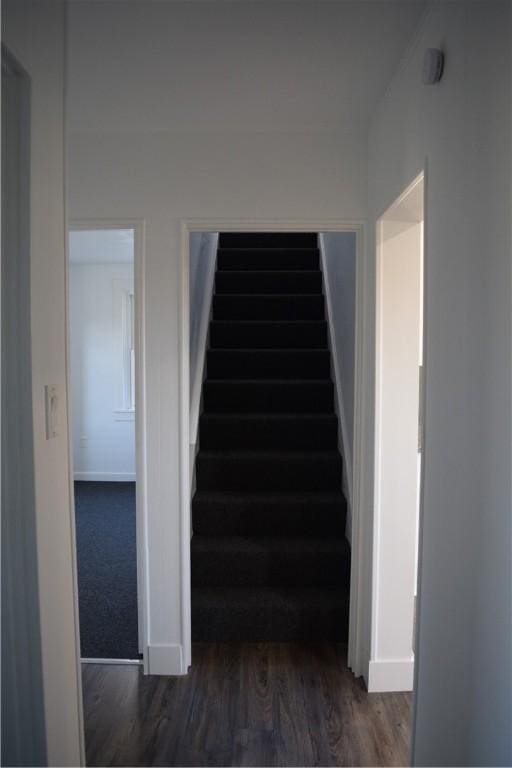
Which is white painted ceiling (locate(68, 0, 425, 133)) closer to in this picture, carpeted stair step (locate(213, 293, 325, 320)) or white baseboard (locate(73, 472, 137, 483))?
carpeted stair step (locate(213, 293, 325, 320))

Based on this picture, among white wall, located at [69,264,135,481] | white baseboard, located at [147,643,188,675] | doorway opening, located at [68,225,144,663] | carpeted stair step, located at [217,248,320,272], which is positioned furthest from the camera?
white wall, located at [69,264,135,481]

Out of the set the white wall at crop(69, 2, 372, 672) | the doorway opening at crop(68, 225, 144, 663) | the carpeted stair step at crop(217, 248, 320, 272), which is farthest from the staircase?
the doorway opening at crop(68, 225, 144, 663)

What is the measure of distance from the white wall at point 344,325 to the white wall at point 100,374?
2726 mm

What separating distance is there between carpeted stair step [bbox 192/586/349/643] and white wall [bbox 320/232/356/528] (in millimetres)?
454

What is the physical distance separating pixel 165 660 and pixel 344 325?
2169mm

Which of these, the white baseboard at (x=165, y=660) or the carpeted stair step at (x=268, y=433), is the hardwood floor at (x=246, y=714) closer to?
the white baseboard at (x=165, y=660)

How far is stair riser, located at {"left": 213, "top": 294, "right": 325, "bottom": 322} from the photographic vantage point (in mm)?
4066

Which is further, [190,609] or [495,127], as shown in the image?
[190,609]

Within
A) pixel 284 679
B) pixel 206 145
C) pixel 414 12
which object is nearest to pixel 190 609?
pixel 284 679

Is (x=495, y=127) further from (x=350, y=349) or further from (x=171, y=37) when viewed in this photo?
(x=350, y=349)

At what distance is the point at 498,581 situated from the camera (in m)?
1.14

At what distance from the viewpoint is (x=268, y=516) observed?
2986 mm

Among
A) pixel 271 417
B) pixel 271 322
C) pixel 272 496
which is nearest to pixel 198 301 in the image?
pixel 271 322

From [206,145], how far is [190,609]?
2250mm
